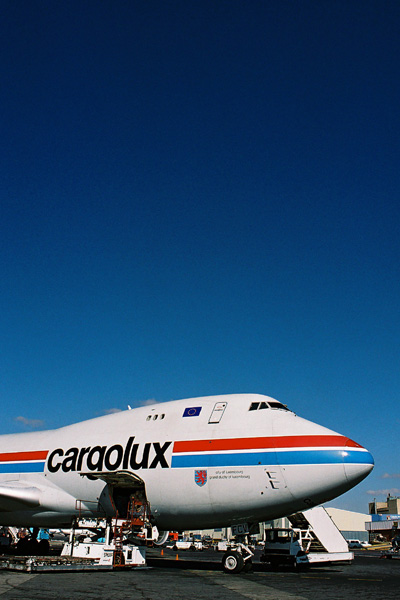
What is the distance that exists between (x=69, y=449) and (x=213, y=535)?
87472 millimetres

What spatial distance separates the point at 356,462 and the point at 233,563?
5.86m

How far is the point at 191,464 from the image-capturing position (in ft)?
65.6

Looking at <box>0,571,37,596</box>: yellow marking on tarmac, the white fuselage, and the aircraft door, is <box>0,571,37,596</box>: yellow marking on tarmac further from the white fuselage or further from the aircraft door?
the aircraft door

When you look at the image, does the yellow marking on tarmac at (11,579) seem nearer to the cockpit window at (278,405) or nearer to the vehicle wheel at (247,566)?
the vehicle wheel at (247,566)

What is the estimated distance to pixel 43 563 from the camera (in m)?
18.5

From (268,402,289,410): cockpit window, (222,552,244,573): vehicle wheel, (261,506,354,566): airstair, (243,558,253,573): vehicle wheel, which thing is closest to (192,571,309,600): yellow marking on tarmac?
(222,552,244,573): vehicle wheel

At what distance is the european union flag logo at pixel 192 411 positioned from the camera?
21.5m

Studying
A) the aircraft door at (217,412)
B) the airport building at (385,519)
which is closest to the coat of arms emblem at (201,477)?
the aircraft door at (217,412)

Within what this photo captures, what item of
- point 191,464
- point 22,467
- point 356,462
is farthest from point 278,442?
point 22,467

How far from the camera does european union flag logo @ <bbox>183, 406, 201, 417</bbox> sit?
21.5 m

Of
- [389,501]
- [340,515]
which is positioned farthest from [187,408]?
[389,501]

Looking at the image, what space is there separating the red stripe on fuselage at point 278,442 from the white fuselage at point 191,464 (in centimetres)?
4

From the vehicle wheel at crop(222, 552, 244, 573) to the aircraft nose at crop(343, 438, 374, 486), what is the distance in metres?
4.96

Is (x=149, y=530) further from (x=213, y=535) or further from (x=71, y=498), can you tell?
(x=213, y=535)
